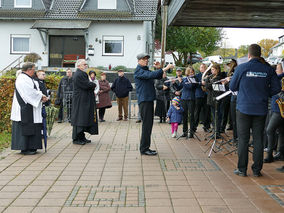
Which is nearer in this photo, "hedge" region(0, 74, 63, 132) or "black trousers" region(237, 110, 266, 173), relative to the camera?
"black trousers" region(237, 110, 266, 173)

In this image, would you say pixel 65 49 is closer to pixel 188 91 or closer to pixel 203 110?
pixel 203 110

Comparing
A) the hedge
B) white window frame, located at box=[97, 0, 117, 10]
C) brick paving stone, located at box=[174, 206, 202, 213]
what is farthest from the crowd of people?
white window frame, located at box=[97, 0, 117, 10]

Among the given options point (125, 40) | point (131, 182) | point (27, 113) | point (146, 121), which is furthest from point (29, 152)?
point (125, 40)

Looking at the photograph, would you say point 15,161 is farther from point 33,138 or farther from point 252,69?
point 252,69

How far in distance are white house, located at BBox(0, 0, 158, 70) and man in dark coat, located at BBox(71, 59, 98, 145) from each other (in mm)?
18774

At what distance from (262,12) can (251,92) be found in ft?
9.71

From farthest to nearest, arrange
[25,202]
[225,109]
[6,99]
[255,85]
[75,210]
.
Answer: [225,109]
[6,99]
[255,85]
[25,202]
[75,210]

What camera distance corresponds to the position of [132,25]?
1113 inches

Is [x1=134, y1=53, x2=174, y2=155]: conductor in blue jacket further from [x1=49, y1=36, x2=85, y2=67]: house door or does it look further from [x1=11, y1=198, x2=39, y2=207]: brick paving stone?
[x1=49, y1=36, x2=85, y2=67]: house door

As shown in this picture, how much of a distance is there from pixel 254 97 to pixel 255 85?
0.62 ft

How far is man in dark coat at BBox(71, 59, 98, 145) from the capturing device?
9.12 metres

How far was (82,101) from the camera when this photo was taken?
9234mm

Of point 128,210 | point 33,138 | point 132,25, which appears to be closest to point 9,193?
point 128,210

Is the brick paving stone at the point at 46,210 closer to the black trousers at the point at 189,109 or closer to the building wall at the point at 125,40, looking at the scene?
the black trousers at the point at 189,109
